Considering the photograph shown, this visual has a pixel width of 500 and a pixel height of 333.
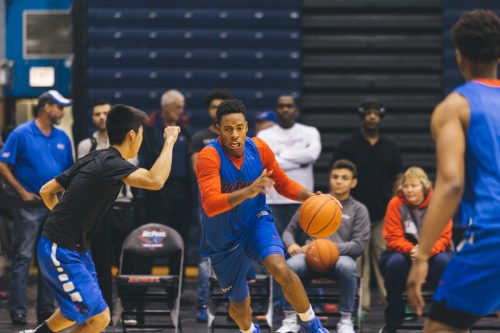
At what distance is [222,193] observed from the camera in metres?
7.86

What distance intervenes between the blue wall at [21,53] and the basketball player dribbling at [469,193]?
30.0ft

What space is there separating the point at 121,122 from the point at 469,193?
3.14 m

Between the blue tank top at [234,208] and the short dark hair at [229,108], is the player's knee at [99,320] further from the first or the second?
the short dark hair at [229,108]

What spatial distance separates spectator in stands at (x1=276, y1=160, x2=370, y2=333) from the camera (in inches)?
392

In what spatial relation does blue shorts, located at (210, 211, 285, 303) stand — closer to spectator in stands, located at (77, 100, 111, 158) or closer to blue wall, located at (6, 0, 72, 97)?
spectator in stands, located at (77, 100, 111, 158)

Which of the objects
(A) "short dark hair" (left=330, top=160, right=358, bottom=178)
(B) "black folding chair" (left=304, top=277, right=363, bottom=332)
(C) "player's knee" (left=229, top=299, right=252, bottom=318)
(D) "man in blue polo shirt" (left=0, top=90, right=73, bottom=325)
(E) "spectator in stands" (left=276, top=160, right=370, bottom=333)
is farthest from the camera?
(D) "man in blue polo shirt" (left=0, top=90, right=73, bottom=325)

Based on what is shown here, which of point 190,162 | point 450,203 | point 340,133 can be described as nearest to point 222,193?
point 450,203

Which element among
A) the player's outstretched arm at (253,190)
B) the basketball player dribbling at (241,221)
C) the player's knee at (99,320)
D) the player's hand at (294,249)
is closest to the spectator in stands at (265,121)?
the player's hand at (294,249)

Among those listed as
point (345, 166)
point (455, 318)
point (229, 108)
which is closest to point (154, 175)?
point (229, 108)

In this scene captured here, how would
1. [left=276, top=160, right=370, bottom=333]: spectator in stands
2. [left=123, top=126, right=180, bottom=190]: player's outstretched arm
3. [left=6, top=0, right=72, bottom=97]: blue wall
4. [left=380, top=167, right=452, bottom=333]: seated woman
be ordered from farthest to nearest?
[left=6, top=0, right=72, bottom=97]: blue wall < [left=276, top=160, right=370, bottom=333]: spectator in stands < [left=380, top=167, right=452, bottom=333]: seated woman < [left=123, top=126, right=180, bottom=190]: player's outstretched arm

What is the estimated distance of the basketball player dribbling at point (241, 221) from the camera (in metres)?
7.97

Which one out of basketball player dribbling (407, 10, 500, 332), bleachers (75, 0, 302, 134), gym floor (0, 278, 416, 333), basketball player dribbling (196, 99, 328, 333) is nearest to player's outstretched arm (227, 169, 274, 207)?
basketball player dribbling (196, 99, 328, 333)

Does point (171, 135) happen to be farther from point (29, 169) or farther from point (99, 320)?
point (29, 169)

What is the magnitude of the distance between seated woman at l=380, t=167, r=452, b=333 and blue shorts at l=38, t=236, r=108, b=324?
10.8ft
